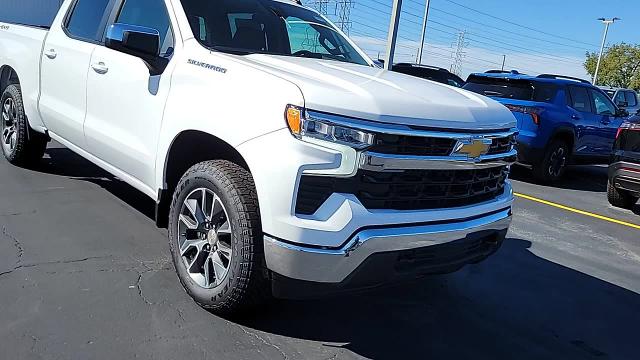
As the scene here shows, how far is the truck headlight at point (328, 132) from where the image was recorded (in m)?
2.54

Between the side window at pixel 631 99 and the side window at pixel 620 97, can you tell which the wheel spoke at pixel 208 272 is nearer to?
the side window at pixel 620 97

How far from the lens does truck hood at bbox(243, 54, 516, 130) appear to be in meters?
2.59

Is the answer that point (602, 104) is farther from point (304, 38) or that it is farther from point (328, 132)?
point (328, 132)

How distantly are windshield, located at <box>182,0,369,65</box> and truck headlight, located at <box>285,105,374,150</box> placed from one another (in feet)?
3.98

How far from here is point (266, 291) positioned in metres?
2.89

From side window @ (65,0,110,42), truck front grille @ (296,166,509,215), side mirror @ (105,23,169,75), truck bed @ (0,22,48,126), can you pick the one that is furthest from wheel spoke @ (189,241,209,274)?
truck bed @ (0,22,48,126)

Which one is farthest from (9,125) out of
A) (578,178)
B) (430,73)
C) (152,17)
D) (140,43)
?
(430,73)

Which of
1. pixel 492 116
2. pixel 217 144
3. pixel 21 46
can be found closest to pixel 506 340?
pixel 492 116

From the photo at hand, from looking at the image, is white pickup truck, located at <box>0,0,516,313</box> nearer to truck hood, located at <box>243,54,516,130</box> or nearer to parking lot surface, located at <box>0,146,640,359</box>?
truck hood, located at <box>243,54,516,130</box>

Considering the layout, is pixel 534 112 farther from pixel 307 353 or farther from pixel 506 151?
pixel 307 353

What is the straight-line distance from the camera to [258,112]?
8.84 feet

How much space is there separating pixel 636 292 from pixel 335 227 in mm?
3100

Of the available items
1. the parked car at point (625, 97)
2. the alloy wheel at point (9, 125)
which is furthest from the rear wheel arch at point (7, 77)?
the parked car at point (625, 97)

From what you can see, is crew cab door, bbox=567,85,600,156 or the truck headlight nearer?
the truck headlight
